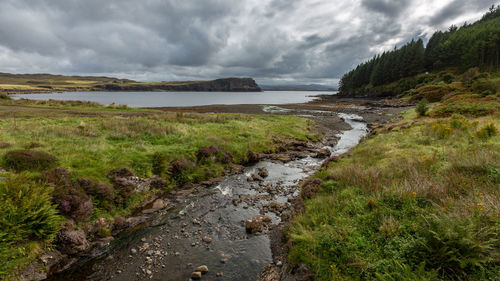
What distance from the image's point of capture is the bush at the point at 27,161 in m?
10.4

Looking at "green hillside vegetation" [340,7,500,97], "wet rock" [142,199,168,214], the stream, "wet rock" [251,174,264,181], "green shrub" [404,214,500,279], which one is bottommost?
the stream

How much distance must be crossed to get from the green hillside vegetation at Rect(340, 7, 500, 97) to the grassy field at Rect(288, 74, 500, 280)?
339 feet

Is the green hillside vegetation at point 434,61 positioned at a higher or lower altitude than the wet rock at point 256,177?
higher

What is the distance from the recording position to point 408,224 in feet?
20.4

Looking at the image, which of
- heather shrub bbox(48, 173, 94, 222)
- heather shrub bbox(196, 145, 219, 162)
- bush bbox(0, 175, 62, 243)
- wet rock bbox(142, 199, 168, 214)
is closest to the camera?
bush bbox(0, 175, 62, 243)

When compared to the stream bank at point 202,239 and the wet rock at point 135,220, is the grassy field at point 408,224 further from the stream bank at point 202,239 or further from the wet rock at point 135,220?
the wet rock at point 135,220

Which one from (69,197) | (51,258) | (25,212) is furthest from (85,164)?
(51,258)

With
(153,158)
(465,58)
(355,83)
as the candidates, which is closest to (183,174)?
(153,158)

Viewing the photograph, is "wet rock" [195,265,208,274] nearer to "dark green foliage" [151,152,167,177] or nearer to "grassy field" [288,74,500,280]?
"grassy field" [288,74,500,280]

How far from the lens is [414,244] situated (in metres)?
5.37

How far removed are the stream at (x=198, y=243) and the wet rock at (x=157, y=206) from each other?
460mm

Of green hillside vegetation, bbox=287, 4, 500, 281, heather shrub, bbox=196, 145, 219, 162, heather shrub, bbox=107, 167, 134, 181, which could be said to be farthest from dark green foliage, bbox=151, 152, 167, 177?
green hillside vegetation, bbox=287, 4, 500, 281

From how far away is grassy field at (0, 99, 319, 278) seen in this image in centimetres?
724

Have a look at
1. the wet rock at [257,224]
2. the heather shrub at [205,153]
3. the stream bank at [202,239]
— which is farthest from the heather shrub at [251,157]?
the wet rock at [257,224]
